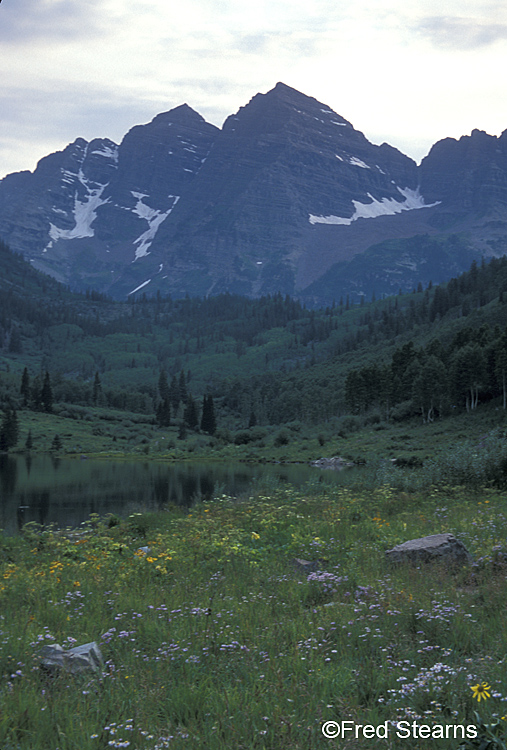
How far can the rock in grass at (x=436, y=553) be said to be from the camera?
1040 centimetres

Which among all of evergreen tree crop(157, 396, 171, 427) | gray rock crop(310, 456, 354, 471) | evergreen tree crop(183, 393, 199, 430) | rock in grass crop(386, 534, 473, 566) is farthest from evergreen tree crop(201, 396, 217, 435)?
rock in grass crop(386, 534, 473, 566)

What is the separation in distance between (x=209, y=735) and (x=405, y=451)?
79822 mm

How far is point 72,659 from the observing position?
638cm

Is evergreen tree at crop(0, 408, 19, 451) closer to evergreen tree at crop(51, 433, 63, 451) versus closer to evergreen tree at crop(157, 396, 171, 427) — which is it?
evergreen tree at crop(51, 433, 63, 451)

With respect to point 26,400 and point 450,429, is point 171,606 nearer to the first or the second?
point 450,429

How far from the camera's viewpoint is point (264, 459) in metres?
109

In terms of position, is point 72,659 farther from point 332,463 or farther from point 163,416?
point 163,416

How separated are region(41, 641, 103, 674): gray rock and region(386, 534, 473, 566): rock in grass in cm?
632

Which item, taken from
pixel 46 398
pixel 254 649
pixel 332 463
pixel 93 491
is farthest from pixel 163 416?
pixel 254 649

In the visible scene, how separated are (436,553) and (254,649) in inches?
203

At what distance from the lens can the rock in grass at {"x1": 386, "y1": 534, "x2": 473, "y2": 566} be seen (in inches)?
409

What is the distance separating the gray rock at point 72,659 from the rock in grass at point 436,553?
20.7 ft

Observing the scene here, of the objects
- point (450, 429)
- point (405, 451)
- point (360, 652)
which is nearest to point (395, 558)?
point (360, 652)

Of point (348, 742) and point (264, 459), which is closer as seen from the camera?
point (348, 742)
